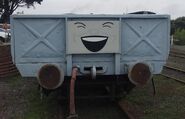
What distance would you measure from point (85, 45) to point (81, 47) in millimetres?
81

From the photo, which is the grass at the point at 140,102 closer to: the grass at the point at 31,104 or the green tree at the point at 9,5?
the grass at the point at 31,104

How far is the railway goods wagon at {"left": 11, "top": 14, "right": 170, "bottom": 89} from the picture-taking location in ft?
29.0

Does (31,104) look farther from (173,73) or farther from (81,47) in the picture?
(173,73)

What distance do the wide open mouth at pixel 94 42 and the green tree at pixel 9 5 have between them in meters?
59.0

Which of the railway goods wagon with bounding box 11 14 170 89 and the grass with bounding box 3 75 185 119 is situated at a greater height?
the railway goods wagon with bounding box 11 14 170 89

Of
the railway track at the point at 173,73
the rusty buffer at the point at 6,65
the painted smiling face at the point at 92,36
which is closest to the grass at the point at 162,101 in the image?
the painted smiling face at the point at 92,36

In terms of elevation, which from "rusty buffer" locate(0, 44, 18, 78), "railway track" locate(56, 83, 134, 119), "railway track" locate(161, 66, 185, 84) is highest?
"rusty buffer" locate(0, 44, 18, 78)

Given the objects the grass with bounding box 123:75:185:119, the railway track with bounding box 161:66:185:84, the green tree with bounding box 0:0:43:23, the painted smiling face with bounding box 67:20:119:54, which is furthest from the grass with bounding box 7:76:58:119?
the green tree with bounding box 0:0:43:23

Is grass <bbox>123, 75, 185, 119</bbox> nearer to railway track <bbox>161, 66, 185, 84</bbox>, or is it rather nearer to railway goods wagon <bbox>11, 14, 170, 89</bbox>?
railway goods wagon <bbox>11, 14, 170, 89</bbox>

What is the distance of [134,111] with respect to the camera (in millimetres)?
9586

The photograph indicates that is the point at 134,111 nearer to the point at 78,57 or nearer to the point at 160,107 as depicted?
the point at 160,107

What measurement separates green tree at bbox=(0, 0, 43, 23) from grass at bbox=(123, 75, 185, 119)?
56.1m

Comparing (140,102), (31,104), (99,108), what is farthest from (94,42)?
(31,104)

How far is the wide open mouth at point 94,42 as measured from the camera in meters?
8.85
